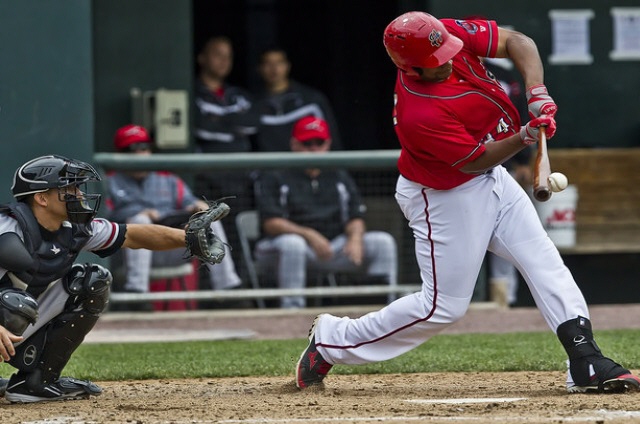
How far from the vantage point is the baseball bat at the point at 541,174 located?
4504 millimetres

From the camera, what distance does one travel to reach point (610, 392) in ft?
15.9

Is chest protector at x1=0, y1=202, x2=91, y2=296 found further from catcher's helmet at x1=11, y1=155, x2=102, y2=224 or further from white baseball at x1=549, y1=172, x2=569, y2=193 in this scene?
white baseball at x1=549, y1=172, x2=569, y2=193

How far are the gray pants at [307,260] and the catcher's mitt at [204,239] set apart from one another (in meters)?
3.33

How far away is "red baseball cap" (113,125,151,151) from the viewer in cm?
863

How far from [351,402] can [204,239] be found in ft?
2.73

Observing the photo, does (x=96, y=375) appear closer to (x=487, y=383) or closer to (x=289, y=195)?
(x=487, y=383)

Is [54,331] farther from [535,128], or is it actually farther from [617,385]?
[617,385]

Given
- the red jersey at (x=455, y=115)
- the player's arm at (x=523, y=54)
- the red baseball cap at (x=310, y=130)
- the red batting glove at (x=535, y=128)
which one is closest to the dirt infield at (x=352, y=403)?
the red jersey at (x=455, y=115)

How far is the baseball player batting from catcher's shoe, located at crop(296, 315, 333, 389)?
47 mm

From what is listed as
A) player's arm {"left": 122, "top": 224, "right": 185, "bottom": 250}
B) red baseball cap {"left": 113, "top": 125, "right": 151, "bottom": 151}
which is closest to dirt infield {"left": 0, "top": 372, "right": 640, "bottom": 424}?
player's arm {"left": 122, "top": 224, "right": 185, "bottom": 250}

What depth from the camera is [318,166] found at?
329 inches

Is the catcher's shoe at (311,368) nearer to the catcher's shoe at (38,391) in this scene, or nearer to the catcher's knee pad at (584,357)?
the catcher's shoe at (38,391)

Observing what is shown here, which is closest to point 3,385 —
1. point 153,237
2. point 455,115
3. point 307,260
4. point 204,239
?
point 153,237

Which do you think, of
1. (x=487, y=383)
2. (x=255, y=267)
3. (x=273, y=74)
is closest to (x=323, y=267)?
(x=255, y=267)
